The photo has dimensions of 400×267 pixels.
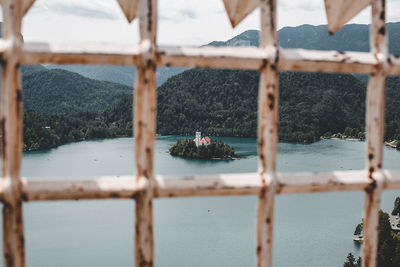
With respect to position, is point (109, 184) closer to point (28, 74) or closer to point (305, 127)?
point (305, 127)

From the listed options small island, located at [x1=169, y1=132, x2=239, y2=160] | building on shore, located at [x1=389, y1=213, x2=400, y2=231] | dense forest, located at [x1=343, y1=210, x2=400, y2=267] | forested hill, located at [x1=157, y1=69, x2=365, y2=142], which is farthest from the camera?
forested hill, located at [x1=157, y1=69, x2=365, y2=142]

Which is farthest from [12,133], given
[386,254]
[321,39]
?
[321,39]

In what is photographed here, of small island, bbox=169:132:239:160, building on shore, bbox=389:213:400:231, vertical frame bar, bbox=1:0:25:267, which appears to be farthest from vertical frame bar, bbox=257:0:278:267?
small island, bbox=169:132:239:160

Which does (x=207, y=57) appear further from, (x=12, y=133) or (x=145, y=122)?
(x=12, y=133)

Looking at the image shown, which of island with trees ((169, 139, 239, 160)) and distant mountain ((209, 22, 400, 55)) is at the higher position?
distant mountain ((209, 22, 400, 55))

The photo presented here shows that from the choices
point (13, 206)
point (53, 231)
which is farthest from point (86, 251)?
point (13, 206)

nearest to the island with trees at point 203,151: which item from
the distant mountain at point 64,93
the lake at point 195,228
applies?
the lake at point 195,228

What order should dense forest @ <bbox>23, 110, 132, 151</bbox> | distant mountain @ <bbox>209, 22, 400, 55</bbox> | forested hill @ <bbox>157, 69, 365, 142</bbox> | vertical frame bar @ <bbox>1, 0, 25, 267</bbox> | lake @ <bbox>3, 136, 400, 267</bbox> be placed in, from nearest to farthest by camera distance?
vertical frame bar @ <bbox>1, 0, 25, 267</bbox>
lake @ <bbox>3, 136, 400, 267</bbox>
dense forest @ <bbox>23, 110, 132, 151</bbox>
forested hill @ <bbox>157, 69, 365, 142</bbox>
distant mountain @ <bbox>209, 22, 400, 55</bbox>

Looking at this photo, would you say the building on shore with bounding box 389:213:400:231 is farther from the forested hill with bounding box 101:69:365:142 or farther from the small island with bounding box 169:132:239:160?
the forested hill with bounding box 101:69:365:142
